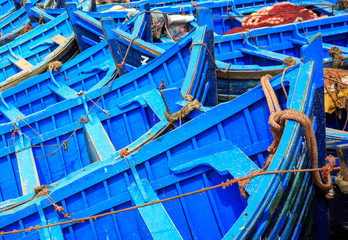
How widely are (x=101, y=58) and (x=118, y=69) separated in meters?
1.07

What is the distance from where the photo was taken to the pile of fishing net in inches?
337

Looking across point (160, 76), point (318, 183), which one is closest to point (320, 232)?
point (318, 183)

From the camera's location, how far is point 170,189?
3.94 metres

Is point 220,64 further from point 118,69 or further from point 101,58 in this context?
point 101,58

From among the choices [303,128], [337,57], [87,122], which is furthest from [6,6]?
[303,128]

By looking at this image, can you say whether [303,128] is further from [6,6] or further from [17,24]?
[6,6]

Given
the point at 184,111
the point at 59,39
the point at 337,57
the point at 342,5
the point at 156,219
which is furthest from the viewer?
the point at 342,5

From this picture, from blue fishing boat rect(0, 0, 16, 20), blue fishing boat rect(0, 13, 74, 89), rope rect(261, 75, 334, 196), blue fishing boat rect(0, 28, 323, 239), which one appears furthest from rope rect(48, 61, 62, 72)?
blue fishing boat rect(0, 0, 16, 20)

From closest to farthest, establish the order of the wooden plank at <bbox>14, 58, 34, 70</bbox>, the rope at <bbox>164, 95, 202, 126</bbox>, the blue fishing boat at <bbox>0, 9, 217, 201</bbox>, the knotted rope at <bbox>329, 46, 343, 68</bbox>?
the rope at <bbox>164, 95, 202, 126</bbox>, the blue fishing boat at <bbox>0, 9, 217, 201</bbox>, the knotted rope at <bbox>329, 46, 343, 68</bbox>, the wooden plank at <bbox>14, 58, 34, 70</bbox>

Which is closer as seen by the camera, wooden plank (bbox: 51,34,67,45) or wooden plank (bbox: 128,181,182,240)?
wooden plank (bbox: 128,181,182,240)

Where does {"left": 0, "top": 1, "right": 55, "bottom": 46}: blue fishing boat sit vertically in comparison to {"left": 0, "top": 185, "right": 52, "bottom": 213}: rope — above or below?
above

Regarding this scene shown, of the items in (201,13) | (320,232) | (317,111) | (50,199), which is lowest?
(320,232)

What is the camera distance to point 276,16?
870 cm

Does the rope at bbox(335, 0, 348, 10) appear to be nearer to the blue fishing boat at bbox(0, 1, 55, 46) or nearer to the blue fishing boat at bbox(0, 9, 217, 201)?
the blue fishing boat at bbox(0, 9, 217, 201)
